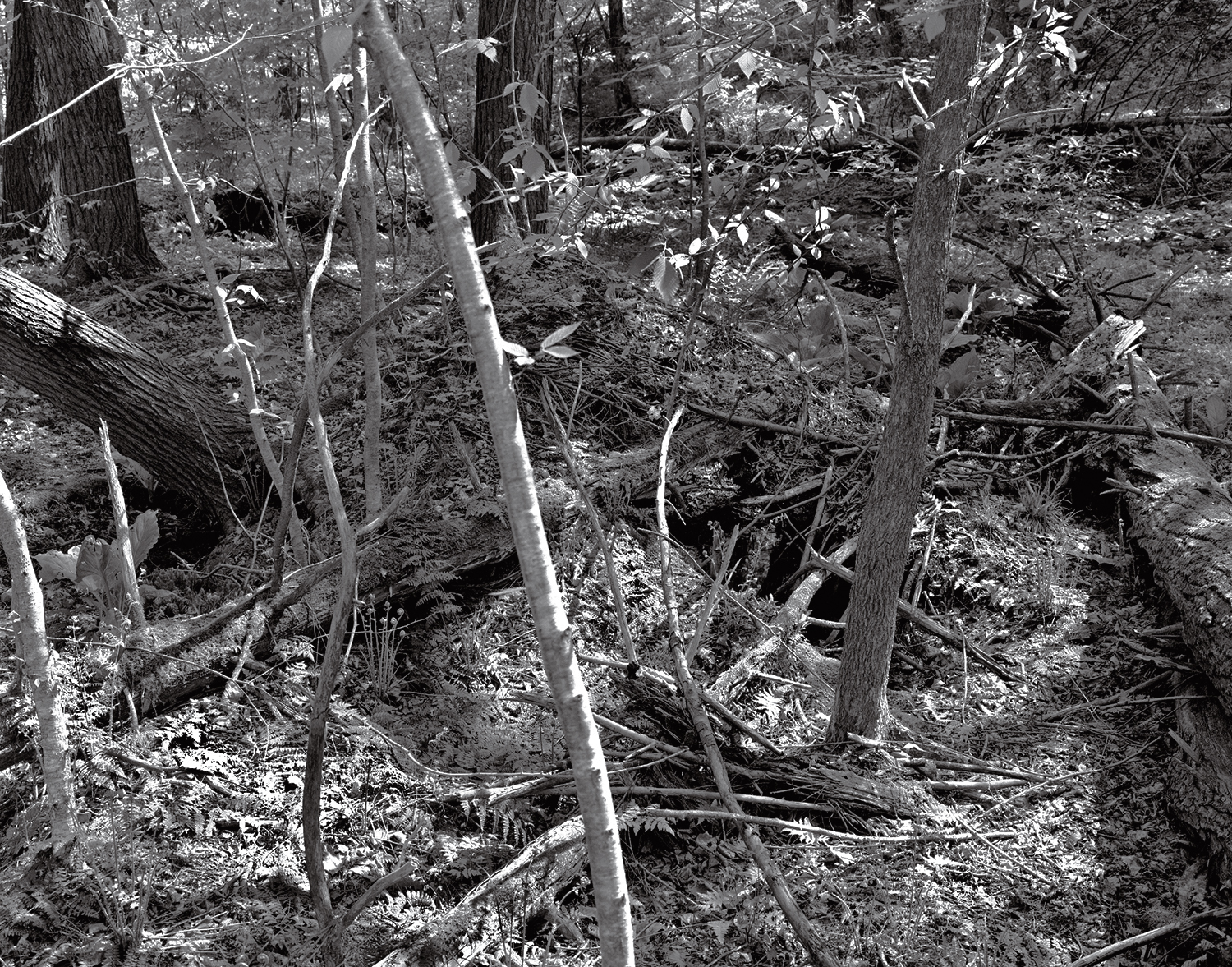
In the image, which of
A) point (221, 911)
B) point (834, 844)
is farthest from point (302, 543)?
point (834, 844)

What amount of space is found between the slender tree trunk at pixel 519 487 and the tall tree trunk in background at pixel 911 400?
1758 millimetres

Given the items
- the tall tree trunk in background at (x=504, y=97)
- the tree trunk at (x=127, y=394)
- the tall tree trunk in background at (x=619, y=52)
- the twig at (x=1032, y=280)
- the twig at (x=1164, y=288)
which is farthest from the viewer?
the tall tree trunk in background at (x=619, y=52)

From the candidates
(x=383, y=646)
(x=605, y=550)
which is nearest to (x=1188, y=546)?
(x=605, y=550)

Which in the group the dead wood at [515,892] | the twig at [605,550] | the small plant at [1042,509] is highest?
the twig at [605,550]

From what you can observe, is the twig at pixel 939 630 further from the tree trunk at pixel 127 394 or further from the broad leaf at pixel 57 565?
the broad leaf at pixel 57 565

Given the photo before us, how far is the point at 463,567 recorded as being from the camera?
405 centimetres

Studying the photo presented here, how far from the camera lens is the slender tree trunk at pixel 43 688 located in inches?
104

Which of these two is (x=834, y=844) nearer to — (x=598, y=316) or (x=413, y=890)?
(x=413, y=890)

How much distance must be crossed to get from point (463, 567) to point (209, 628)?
1.09m

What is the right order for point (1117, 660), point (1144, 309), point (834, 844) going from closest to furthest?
point (834, 844) < point (1117, 660) < point (1144, 309)

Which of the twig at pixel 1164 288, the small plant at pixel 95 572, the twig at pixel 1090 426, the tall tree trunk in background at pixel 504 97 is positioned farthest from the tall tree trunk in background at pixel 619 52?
the small plant at pixel 95 572

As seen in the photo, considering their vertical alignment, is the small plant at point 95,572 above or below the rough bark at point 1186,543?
above

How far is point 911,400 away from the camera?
2.98m

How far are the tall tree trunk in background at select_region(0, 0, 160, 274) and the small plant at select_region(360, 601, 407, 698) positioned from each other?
14.7 ft
